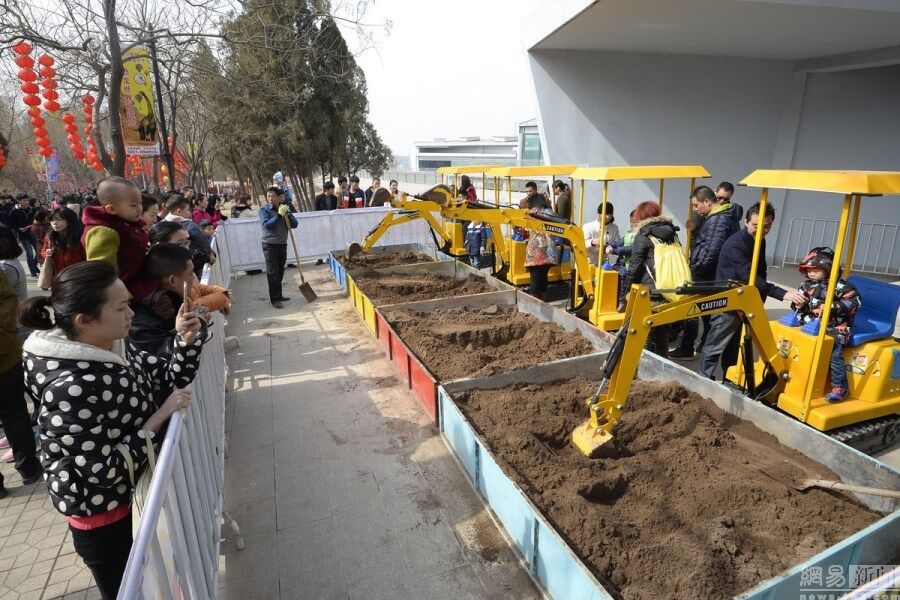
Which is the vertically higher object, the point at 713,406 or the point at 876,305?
the point at 876,305

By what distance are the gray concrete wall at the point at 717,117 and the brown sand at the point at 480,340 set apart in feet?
19.5

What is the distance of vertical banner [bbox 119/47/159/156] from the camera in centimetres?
984

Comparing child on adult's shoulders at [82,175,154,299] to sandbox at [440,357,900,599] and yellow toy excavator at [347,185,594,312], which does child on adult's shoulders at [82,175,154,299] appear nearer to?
sandbox at [440,357,900,599]

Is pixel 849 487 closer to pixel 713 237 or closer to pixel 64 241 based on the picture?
pixel 713 237

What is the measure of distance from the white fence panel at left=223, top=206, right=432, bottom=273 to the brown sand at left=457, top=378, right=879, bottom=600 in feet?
28.5

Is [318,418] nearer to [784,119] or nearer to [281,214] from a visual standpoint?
[281,214]

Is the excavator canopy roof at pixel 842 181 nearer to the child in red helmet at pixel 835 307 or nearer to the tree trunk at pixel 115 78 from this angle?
the child in red helmet at pixel 835 307

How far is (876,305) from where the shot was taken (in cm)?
429

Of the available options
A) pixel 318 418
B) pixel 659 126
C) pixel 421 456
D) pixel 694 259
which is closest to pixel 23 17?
pixel 318 418

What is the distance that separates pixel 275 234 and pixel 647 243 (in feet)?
20.0

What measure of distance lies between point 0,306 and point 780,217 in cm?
1422

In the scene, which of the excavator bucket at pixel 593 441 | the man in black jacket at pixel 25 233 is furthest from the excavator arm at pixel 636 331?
the man in black jacket at pixel 25 233

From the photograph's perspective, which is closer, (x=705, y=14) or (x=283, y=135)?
(x=705, y=14)

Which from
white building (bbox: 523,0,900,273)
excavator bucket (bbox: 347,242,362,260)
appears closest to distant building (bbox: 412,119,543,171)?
white building (bbox: 523,0,900,273)
